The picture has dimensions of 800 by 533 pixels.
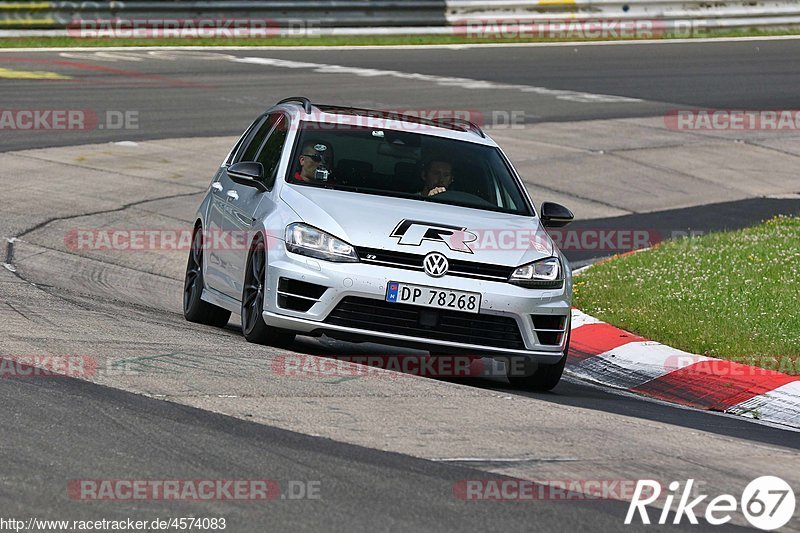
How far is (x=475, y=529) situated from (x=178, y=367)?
2.81 meters

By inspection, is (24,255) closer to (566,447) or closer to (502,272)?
(502,272)

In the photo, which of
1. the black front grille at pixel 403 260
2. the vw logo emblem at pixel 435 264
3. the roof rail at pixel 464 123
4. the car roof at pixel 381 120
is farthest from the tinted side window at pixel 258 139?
the vw logo emblem at pixel 435 264

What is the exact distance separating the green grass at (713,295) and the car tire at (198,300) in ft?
9.82

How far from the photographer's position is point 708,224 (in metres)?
16.9

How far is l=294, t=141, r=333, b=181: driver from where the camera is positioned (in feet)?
30.6

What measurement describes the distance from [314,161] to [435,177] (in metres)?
0.78

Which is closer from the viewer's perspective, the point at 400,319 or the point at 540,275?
the point at 400,319

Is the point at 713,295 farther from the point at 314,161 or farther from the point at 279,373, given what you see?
the point at 279,373

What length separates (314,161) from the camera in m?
9.43

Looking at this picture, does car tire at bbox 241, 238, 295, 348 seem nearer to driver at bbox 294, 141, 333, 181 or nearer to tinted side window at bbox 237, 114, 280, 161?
driver at bbox 294, 141, 333, 181

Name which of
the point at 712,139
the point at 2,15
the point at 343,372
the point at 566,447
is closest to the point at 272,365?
the point at 343,372

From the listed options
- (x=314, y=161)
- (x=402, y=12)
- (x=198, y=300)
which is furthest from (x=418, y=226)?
(x=402, y=12)

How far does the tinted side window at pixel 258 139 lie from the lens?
408 inches

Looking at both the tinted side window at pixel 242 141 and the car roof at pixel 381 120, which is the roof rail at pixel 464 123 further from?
the tinted side window at pixel 242 141
